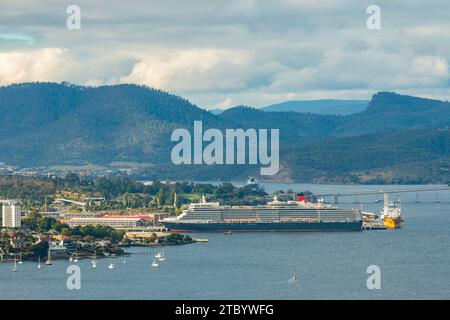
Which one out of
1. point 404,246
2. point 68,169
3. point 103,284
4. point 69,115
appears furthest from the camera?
point 69,115

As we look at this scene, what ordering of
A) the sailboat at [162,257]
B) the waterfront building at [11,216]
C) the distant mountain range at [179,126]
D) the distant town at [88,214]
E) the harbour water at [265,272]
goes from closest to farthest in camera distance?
1. the harbour water at [265,272]
2. the sailboat at [162,257]
3. the distant town at [88,214]
4. the waterfront building at [11,216]
5. the distant mountain range at [179,126]

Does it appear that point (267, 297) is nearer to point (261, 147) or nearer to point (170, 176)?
point (170, 176)

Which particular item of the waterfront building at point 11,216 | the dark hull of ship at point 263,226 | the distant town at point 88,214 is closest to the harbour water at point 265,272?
the distant town at point 88,214

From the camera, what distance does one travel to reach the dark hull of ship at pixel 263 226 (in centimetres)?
5241

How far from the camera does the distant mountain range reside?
11175 centimetres

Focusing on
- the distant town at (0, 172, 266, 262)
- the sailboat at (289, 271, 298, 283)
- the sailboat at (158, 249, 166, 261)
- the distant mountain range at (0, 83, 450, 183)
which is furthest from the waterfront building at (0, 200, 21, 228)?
the distant mountain range at (0, 83, 450, 183)

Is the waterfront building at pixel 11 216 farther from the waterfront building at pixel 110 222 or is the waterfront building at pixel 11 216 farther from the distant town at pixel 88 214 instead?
the waterfront building at pixel 110 222

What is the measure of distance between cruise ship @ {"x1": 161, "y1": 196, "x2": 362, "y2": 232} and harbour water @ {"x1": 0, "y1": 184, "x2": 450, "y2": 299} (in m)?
4.24

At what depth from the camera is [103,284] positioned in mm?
32281

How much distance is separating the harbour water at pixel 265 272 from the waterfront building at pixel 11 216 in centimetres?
610

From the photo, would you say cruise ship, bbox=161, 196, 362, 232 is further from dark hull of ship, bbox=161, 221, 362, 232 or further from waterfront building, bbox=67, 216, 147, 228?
waterfront building, bbox=67, 216, 147, 228

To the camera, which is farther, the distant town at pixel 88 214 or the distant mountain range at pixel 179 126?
the distant mountain range at pixel 179 126

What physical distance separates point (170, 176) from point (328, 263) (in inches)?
2773
